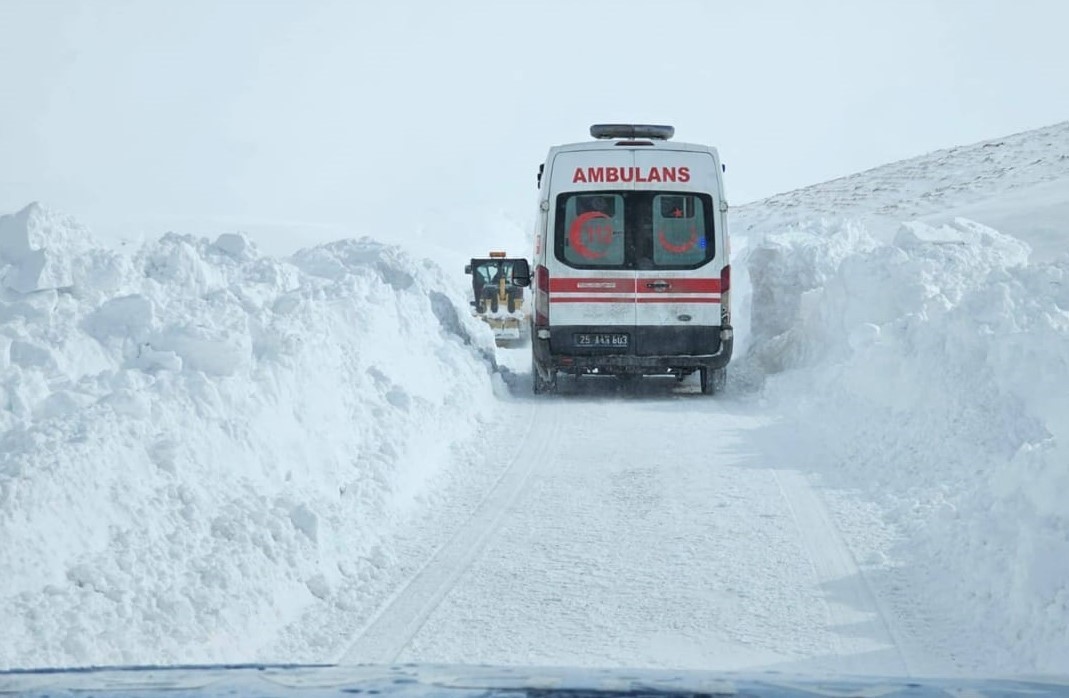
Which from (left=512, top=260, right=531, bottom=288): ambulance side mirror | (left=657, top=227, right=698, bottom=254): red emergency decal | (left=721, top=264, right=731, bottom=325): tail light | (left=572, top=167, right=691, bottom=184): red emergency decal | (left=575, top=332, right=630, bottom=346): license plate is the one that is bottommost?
(left=575, top=332, right=630, bottom=346): license plate

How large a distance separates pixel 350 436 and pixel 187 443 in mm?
2336

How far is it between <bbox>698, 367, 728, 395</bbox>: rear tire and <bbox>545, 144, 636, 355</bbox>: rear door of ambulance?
1.22 meters

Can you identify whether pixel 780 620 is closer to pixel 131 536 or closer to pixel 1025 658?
pixel 1025 658

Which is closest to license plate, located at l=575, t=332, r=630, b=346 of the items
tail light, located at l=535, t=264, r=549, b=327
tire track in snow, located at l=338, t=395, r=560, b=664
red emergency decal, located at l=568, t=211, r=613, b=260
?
tail light, located at l=535, t=264, r=549, b=327

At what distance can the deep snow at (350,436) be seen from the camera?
541 cm

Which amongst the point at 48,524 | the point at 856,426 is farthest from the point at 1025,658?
the point at 856,426

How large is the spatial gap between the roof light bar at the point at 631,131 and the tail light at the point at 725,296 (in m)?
1.90

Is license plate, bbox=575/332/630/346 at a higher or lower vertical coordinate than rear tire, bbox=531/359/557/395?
higher

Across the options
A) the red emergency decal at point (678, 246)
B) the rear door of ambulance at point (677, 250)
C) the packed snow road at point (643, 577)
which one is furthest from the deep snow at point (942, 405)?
the red emergency decal at point (678, 246)

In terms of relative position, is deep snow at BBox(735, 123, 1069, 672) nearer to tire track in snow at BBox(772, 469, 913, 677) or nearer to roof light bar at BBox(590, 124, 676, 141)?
tire track in snow at BBox(772, 469, 913, 677)

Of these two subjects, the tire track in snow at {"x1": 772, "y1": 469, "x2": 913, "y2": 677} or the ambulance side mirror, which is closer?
the tire track in snow at {"x1": 772, "y1": 469, "x2": 913, "y2": 677}

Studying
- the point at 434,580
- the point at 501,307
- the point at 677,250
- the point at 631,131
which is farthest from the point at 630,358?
the point at 501,307

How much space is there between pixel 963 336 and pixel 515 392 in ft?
Result: 18.9

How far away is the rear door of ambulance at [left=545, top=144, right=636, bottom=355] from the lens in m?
13.3
